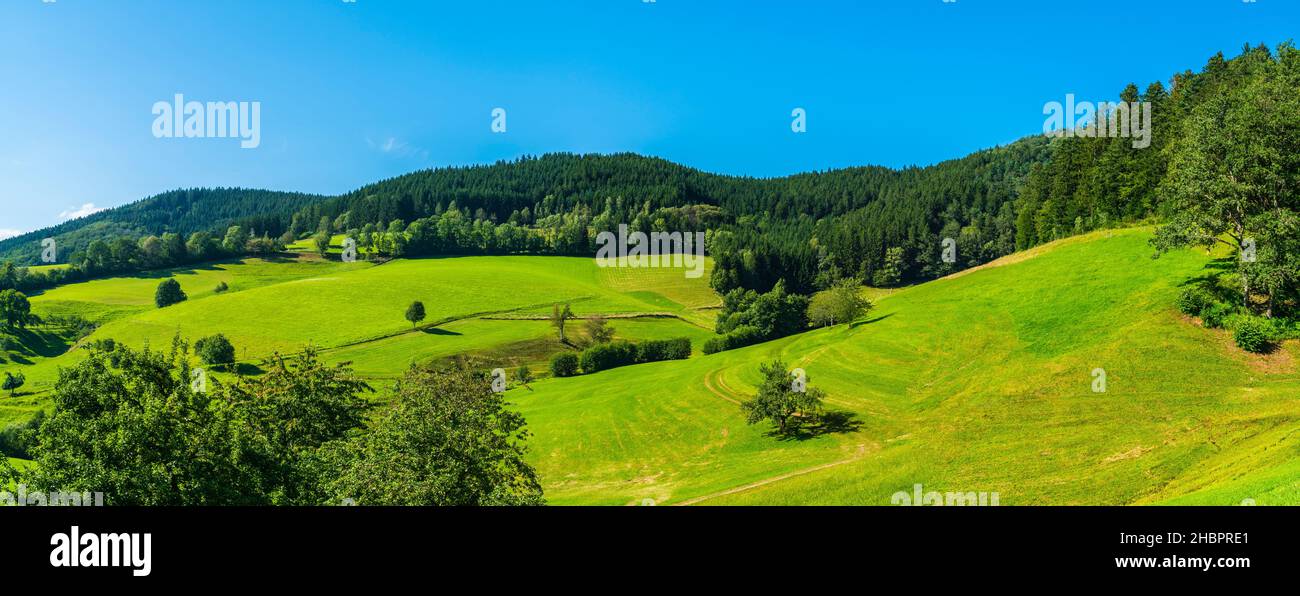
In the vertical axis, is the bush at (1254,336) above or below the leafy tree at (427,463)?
above

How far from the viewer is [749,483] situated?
50125 mm

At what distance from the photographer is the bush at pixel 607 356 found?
384ft

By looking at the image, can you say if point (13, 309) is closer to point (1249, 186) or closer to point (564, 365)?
point (564, 365)

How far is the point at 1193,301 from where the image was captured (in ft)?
180

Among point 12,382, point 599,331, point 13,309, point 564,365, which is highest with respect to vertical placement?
point 13,309

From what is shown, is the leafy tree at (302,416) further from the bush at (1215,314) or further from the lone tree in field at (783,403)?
the bush at (1215,314)

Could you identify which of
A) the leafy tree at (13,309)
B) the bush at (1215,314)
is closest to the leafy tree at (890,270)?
the bush at (1215,314)

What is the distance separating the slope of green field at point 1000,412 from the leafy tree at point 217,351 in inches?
2741

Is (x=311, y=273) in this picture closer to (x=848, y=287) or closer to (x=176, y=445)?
(x=848, y=287)

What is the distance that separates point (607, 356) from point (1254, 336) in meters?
89.4

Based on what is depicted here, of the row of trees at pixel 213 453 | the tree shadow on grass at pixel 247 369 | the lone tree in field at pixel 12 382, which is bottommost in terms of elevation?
the lone tree in field at pixel 12 382

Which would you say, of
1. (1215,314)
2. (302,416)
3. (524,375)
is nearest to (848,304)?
(1215,314)

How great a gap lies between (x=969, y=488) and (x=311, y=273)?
7952 inches

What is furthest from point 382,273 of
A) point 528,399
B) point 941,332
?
point 941,332
